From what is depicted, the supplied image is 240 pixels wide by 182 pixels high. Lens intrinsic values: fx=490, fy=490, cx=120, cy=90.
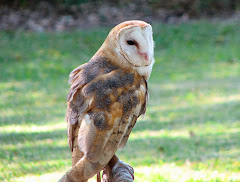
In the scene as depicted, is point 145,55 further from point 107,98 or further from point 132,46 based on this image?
point 107,98

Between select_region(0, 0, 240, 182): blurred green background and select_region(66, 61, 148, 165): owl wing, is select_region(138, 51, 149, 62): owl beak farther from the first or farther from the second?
select_region(0, 0, 240, 182): blurred green background

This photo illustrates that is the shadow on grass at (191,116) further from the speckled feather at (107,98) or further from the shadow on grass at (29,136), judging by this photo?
the speckled feather at (107,98)

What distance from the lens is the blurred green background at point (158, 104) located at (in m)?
5.53

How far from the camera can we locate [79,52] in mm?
11602

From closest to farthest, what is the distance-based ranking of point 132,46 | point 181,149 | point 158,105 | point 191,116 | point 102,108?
point 102,108
point 132,46
point 181,149
point 191,116
point 158,105

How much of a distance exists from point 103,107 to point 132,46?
18.8 inches

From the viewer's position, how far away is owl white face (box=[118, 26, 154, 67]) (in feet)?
10.9

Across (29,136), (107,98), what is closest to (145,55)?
(107,98)

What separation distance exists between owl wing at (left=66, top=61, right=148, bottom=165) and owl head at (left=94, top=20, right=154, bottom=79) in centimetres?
7

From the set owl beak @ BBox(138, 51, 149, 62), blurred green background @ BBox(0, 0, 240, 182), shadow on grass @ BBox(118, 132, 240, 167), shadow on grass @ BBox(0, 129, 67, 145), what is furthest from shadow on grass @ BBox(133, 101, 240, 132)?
owl beak @ BBox(138, 51, 149, 62)

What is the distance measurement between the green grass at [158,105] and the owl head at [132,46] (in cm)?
183

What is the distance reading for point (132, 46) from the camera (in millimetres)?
3391

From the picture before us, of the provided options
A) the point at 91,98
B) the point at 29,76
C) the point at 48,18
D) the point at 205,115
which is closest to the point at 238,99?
the point at 205,115

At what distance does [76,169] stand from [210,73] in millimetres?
7765
